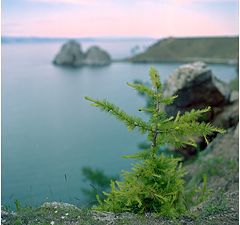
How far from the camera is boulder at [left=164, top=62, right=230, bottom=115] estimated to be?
15953 millimetres

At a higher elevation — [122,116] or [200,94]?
[122,116]

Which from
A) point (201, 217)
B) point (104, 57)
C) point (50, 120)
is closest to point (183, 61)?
point (104, 57)

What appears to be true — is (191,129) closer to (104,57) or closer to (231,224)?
(231,224)

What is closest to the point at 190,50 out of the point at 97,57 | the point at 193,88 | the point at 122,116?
the point at 97,57

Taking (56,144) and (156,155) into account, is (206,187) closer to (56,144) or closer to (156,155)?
(156,155)

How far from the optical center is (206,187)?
10.9 metres

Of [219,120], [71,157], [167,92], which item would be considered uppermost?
[167,92]

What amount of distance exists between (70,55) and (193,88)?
61647mm

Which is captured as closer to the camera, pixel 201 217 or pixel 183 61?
pixel 201 217

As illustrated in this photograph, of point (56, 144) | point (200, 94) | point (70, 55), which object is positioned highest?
point (70, 55)

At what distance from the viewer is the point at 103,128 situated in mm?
21219

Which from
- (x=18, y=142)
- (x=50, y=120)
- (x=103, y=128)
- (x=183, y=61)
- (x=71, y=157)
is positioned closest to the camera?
(x=71, y=157)

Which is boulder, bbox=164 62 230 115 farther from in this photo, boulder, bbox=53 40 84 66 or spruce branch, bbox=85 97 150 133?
boulder, bbox=53 40 84 66

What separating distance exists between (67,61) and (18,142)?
184ft
